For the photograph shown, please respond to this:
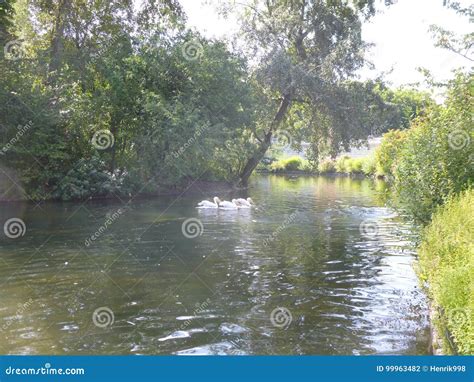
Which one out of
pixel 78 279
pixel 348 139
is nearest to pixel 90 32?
pixel 348 139

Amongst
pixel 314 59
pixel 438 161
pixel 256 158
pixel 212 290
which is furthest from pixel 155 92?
pixel 212 290

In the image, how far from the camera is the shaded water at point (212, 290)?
7.04 metres

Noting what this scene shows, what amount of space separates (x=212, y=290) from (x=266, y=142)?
2717 centimetres

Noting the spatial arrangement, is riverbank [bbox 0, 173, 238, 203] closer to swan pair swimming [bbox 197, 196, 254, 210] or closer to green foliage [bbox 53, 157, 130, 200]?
green foliage [bbox 53, 157, 130, 200]

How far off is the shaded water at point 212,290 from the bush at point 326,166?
4250 cm

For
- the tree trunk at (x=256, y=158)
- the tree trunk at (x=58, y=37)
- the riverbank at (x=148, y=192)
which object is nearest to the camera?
the riverbank at (x=148, y=192)

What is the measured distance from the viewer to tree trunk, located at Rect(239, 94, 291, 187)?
116 ft

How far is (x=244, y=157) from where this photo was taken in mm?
34219

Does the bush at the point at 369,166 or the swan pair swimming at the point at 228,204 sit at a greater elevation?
the bush at the point at 369,166

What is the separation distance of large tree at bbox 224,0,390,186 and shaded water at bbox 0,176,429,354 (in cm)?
1570

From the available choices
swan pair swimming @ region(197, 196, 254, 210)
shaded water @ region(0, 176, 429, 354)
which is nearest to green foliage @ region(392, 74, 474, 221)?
shaded water @ region(0, 176, 429, 354)

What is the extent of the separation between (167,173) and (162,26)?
29.3 ft

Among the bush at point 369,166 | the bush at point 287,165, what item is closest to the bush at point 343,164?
the bush at point 369,166

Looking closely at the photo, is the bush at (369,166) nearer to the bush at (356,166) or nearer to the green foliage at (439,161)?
the bush at (356,166)
